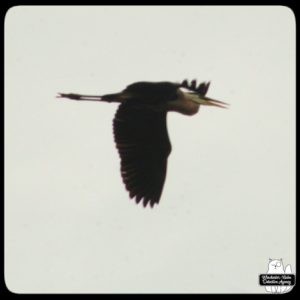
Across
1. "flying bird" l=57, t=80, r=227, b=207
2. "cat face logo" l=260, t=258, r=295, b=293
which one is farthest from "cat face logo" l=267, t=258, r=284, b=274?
"flying bird" l=57, t=80, r=227, b=207

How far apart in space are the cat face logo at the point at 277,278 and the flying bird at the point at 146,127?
1737mm

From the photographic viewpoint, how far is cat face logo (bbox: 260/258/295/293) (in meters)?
10.6

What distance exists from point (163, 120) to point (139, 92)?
864 mm

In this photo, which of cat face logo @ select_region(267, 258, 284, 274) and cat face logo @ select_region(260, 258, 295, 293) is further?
cat face logo @ select_region(267, 258, 284, 274)

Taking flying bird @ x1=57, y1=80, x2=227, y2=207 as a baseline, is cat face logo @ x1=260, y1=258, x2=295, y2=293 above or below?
below

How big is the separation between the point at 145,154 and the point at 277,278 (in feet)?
7.21

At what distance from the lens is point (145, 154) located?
11977 mm

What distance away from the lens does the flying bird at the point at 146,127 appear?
11.2 meters

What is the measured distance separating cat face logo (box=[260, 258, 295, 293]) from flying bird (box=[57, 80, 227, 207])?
1737mm

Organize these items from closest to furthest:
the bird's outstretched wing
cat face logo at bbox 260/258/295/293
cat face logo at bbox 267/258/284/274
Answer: cat face logo at bbox 260/258/295/293
cat face logo at bbox 267/258/284/274
the bird's outstretched wing

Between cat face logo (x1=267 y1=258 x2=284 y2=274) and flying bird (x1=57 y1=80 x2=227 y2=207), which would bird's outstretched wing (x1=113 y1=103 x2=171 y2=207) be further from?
cat face logo (x1=267 y1=258 x2=284 y2=274)

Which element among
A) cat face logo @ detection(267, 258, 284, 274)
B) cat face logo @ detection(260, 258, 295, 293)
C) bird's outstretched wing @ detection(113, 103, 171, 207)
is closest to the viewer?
cat face logo @ detection(260, 258, 295, 293)

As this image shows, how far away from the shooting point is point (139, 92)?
36.4ft
